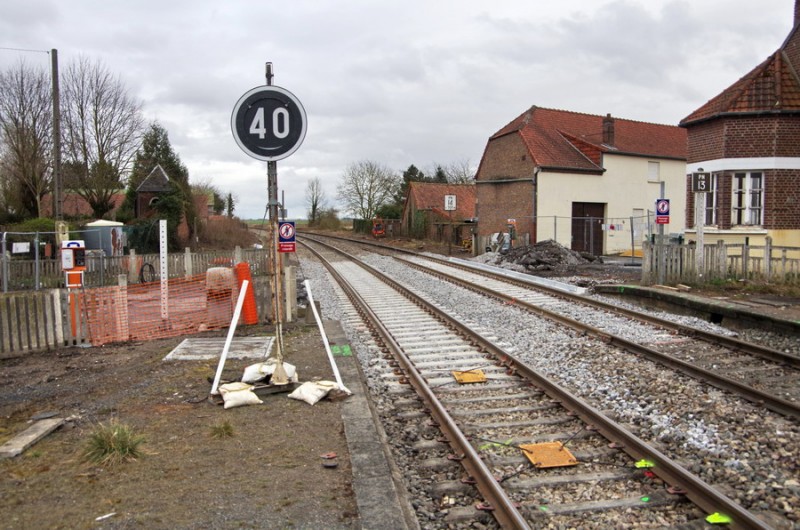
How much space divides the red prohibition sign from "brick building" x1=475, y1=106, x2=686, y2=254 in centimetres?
2216

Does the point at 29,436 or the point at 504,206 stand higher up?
the point at 504,206

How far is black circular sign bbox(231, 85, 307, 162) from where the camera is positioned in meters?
6.05

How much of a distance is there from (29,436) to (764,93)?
1974cm

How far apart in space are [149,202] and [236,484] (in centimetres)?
3940

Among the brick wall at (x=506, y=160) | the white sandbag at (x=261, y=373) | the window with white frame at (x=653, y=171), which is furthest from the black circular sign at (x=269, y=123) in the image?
the window with white frame at (x=653, y=171)

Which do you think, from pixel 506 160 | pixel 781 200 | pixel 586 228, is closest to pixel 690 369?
pixel 781 200

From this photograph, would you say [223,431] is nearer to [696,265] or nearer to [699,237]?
[699,237]

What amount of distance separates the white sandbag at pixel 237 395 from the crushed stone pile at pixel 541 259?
1629 cm

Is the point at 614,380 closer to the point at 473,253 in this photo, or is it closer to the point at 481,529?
the point at 481,529

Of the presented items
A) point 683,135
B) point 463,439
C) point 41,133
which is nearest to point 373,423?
point 463,439

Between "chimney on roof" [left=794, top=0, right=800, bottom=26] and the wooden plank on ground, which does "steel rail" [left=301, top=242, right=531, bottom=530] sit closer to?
the wooden plank on ground

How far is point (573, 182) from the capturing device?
3083cm

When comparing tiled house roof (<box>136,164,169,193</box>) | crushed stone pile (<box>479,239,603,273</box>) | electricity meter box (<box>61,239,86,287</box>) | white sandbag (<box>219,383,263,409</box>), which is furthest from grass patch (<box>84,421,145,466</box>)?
tiled house roof (<box>136,164,169,193</box>)

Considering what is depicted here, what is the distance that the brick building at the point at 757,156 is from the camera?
17.4m
